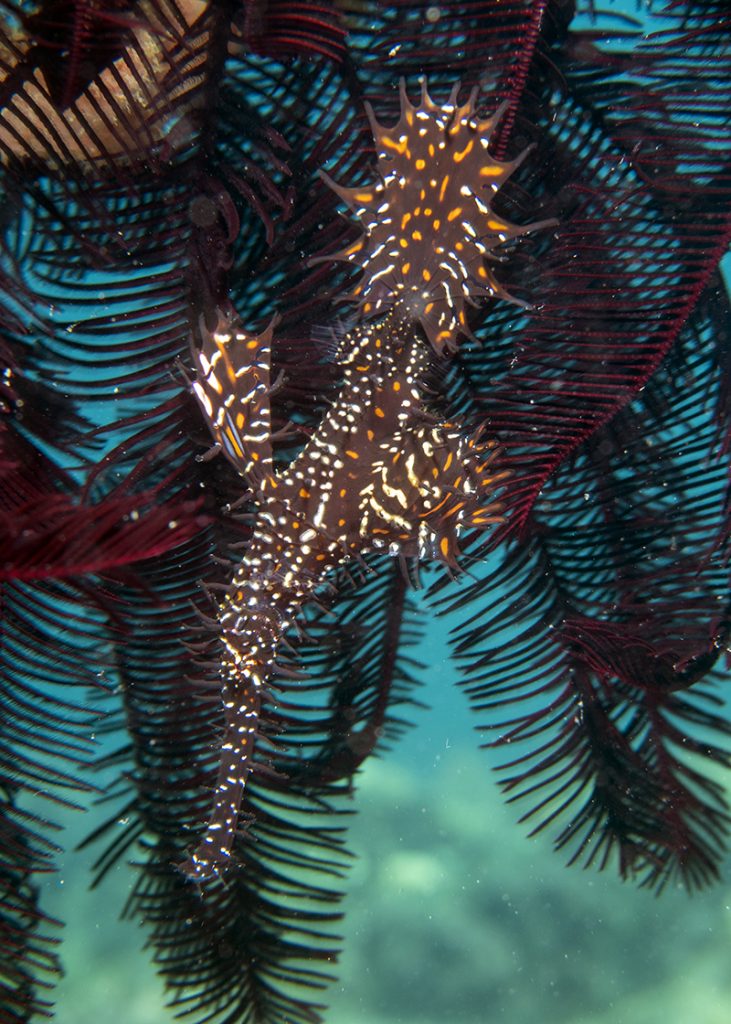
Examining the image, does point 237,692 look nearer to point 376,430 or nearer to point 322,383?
point 376,430

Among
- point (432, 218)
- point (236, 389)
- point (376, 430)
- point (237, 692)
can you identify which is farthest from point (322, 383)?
point (237, 692)

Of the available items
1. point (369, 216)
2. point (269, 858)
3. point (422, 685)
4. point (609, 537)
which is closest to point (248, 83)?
point (369, 216)

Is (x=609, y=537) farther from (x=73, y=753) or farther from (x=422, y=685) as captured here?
(x=73, y=753)

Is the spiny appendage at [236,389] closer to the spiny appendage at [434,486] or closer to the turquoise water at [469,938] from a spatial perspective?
the spiny appendage at [434,486]

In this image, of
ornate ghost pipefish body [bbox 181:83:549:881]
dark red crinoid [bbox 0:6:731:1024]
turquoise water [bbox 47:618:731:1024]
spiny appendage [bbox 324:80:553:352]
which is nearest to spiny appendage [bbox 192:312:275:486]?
ornate ghost pipefish body [bbox 181:83:549:881]

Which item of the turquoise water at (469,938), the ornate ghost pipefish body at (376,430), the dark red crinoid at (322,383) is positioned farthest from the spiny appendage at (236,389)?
the turquoise water at (469,938)

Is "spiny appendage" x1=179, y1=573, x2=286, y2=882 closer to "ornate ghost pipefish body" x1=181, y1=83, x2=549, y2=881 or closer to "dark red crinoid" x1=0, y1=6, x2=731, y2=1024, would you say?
"ornate ghost pipefish body" x1=181, y1=83, x2=549, y2=881

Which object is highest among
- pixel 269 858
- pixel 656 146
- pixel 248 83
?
pixel 656 146

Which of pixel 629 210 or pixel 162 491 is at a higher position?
pixel 629 210
